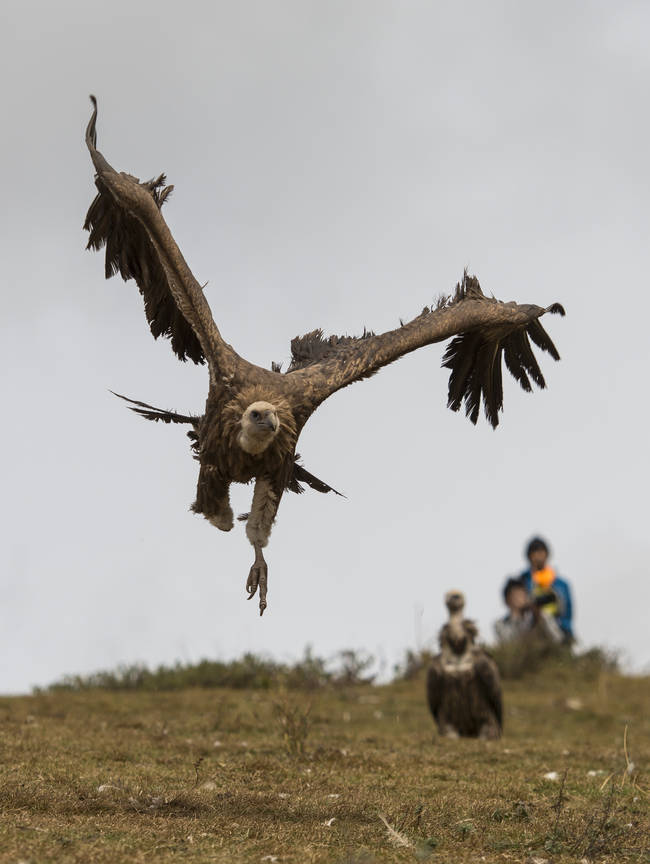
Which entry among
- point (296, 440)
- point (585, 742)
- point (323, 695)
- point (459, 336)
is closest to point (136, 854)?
point (296, 440)

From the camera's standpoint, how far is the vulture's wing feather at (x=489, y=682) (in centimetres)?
1180

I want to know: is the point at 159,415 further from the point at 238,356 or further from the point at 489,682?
the point at 489,682

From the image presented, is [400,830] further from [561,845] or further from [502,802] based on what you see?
[502,802]

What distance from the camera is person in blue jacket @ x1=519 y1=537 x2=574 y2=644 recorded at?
1928 cm

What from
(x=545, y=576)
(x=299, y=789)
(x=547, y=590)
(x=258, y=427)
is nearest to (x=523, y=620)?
(x=547, y=590)

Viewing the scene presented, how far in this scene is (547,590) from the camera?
19.4 meters

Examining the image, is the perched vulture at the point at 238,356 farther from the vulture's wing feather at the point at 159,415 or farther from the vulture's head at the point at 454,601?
the vulture's head at the point at 454,601

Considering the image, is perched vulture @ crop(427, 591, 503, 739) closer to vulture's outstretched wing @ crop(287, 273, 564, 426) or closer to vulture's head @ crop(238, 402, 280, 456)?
vulture's outstretched wing @ crop(287, 273, 564, 426)

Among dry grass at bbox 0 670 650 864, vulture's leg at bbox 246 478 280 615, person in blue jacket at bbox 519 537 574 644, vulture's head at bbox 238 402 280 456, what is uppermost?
person in blue jacket at bbox 519 537 574 644

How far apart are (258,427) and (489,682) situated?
19.5 ft

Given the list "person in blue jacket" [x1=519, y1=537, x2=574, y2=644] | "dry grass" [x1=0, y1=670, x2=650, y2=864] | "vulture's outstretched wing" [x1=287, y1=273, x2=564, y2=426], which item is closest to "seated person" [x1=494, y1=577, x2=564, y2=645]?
"person in blue jacket" [x1=519, y1=537, x2=574, y2=644]

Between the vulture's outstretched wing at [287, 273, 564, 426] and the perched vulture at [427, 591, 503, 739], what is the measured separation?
351cm

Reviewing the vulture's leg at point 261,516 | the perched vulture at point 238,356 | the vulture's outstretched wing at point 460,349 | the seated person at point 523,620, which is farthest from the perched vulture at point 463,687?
the seated person at point 523,620

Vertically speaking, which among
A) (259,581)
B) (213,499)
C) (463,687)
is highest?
(213,499)
